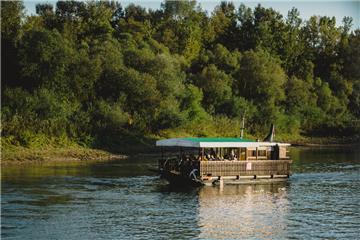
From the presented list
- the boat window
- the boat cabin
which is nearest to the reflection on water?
the boat cabin

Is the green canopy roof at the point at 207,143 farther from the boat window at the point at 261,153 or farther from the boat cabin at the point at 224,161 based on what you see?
the boat window at the point at 261,153

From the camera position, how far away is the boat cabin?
5784cm

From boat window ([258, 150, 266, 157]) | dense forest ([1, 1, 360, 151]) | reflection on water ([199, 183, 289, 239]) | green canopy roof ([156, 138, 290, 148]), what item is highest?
dense forest ([1, 1, 360, 151])

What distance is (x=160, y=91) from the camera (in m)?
100

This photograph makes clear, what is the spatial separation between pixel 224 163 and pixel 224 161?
0.16m

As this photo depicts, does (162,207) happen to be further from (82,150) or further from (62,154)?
(82,150)

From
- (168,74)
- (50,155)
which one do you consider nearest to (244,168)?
(50,155)

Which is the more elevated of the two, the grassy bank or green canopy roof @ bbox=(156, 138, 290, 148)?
green canopy roof @ bbox=(156, 138, 290, 148)

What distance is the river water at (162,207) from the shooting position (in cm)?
3950

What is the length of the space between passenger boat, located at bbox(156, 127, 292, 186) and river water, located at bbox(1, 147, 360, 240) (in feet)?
3.60

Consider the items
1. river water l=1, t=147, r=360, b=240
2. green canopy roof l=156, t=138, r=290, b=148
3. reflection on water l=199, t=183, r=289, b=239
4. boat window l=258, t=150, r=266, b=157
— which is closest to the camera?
river water l=1, t=147, r=360, b=240

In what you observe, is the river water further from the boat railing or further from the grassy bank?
the grassy bank

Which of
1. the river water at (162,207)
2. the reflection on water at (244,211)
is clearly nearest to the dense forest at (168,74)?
the river water at (162,207)

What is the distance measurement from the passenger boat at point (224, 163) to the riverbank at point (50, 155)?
68.8ft
